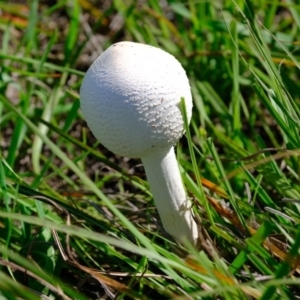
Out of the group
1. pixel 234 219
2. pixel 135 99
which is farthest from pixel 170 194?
pixel 135 99

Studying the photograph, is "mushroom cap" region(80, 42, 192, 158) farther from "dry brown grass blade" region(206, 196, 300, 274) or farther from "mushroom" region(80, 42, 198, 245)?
"dry brown grass blade" region(206, 196, 300, 274)

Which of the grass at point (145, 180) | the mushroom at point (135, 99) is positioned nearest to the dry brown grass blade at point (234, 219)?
the grass at point (145, 180)

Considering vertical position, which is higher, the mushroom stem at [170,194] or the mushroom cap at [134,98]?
the mushroom cap at [134,98]

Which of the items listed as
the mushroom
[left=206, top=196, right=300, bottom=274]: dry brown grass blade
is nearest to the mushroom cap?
the mushroom

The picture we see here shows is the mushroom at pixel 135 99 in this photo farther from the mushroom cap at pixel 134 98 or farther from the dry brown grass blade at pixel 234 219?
the dry brown grass blade at pixel 234 219

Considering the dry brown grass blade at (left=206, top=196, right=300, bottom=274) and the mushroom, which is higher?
the mushroom

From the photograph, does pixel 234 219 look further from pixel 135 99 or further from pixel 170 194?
pixel 135 99

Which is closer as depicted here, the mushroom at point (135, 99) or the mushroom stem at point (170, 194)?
the mushroom at point (135, 99)
